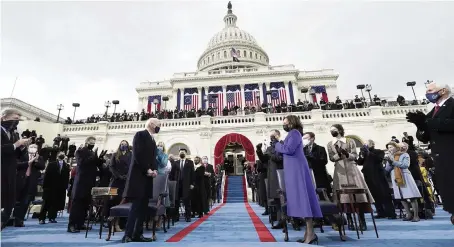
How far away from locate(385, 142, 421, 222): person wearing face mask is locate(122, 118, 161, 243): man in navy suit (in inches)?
240

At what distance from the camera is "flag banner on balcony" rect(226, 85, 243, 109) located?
4169cm

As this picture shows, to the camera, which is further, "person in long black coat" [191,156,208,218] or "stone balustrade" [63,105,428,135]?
"stone balustrade" [63,105,428,135]

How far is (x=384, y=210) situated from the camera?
7125mm

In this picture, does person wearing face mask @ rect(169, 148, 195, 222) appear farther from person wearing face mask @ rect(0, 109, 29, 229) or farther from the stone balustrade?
the stone balustrade

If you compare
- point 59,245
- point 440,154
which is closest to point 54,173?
point 59,245

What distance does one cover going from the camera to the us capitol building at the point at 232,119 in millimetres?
20828

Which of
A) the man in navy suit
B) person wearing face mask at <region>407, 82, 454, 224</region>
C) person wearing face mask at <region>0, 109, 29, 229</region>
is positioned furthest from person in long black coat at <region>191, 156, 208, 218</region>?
person wearing face mask at <region>407, 82, 454, 224</region>

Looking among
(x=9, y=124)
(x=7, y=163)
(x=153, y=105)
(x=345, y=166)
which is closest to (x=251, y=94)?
(x=153, y=105)

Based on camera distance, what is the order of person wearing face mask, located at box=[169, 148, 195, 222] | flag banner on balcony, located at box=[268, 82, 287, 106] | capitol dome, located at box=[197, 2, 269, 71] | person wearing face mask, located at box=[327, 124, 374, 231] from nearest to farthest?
person wearing face mask, located at box=[327, 124, 374, 231] < person wearing face mask, located at box=[169, 148, 195, 222] < flag banner on balcony, located at box=[268, 82, 287, 106] < capitol dome, located at box=[197, 2, 269, 71]

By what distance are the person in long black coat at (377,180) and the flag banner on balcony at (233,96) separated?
34296 mm

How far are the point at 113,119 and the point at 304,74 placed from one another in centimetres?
3513

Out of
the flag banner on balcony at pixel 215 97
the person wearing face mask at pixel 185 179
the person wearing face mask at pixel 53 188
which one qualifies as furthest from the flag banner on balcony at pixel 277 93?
the person wearing face mask at pixel 53 188

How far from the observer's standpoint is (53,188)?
727cm

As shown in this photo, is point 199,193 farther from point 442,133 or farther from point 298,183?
point 442,133
